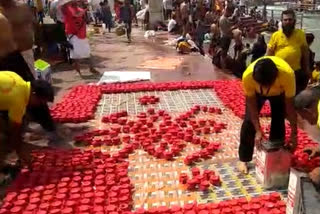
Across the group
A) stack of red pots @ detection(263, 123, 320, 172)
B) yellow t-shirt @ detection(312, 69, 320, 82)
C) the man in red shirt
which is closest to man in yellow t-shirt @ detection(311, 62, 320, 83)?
yellow t-shirt @ detection(312, 69, 320, 82)

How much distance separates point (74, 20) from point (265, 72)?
571 cm

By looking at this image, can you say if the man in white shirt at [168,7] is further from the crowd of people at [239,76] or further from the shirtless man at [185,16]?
the crowd of people at [239,76]

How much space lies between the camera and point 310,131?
513cm

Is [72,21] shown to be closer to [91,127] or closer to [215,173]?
[91,127]

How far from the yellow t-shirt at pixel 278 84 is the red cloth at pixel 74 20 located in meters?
5.40

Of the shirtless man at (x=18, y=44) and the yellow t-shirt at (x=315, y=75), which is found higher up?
the shirtless man at (x=18, y=44)

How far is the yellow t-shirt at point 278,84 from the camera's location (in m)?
3.52

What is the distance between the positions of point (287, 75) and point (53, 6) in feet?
30.2

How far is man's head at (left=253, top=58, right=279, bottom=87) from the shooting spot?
3.37 m

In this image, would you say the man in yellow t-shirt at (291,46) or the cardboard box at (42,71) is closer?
the man in yellow t-shirt at (291,46)

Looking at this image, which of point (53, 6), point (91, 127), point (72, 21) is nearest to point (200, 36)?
point (53, 6)

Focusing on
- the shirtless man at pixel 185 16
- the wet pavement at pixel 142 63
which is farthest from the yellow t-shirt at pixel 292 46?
the shirtless man at pixel 185 16

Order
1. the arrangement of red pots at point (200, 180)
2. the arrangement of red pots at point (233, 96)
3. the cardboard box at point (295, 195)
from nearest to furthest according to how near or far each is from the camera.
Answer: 1. the cardboard box at point (295, 195)
2. the arrangement of red pots at point (200, 180)
3. the arrangement of red pots at point (233, 96)

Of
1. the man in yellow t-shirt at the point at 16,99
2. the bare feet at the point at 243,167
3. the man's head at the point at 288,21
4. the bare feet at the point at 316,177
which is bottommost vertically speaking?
the bare feet at the point at 243,167
